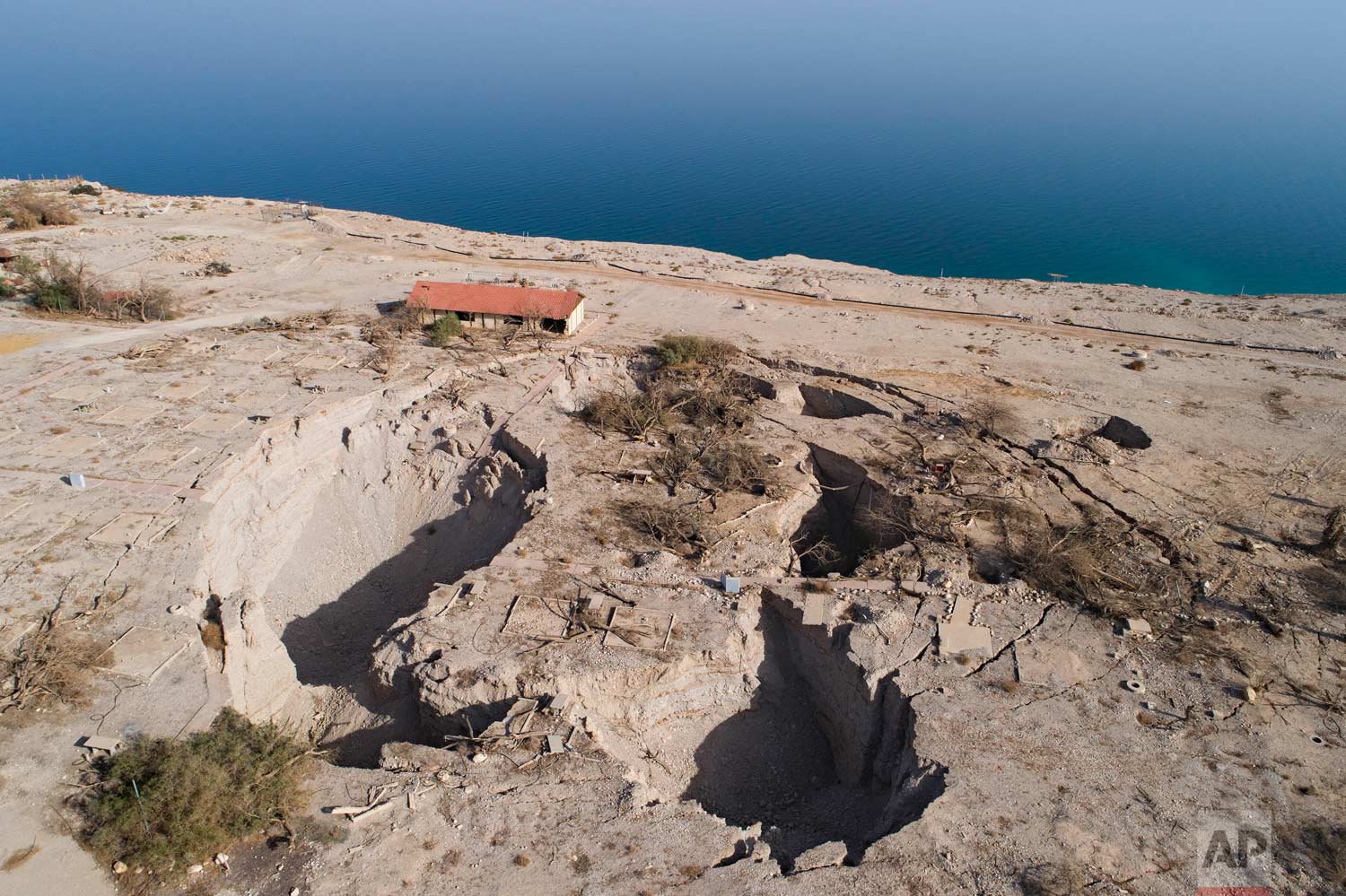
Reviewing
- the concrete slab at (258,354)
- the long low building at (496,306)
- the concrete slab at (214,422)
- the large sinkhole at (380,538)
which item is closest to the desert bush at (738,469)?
the large sinkhole at (380,538)

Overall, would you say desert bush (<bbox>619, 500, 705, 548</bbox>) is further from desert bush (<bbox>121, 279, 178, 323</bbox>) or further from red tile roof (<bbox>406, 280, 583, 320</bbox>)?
desert bush (<bbox>121, 279, 178, 323</bbox>)

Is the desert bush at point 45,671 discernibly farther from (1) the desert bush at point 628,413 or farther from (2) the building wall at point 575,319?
(2) the building wall at point 575,319

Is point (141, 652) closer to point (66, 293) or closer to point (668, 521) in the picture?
point (668, 521)

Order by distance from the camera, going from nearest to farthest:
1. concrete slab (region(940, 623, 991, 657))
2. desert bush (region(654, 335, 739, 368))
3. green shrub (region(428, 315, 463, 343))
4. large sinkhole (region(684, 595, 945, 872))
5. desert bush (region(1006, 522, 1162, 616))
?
large sinkhole (region(684, 595, 945, 872)) < concrete slab (region(940, 623, 991, 657)) < desert bush (region(1006, 522, 1162, 616)) < desert bush (region(654, 335, 739, 368)) < green shrub (region(428, 315, 463, 343))

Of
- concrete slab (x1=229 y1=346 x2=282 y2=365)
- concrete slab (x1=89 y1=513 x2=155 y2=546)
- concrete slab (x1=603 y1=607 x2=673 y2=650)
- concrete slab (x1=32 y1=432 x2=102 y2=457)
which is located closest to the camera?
concrete slab (x1=603 y1=607 x2=673 y2=650)

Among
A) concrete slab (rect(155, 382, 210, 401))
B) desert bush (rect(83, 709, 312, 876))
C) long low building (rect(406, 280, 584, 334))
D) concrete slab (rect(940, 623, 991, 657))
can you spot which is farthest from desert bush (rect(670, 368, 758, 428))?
desert bush (rect(83, 709, 312, 876))

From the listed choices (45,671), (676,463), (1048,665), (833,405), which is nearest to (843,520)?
(676,463)
